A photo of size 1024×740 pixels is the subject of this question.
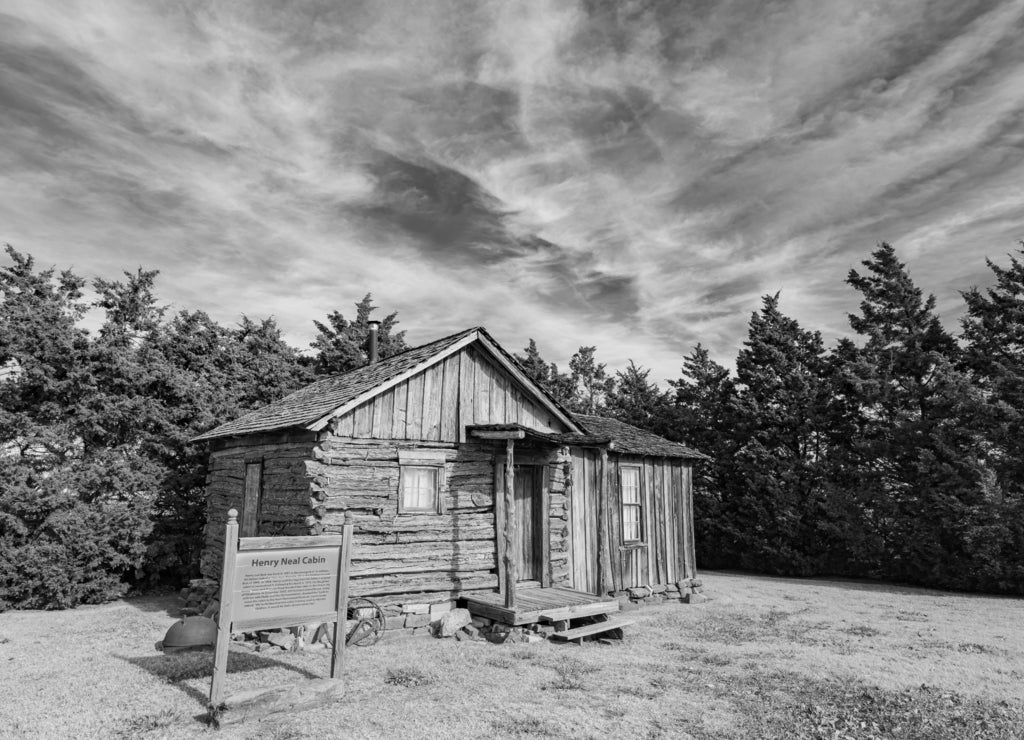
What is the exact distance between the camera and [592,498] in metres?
15.7

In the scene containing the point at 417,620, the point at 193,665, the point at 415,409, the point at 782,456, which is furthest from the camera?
the point at 782,456

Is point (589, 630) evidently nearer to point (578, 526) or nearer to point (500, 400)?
point (578, 526)

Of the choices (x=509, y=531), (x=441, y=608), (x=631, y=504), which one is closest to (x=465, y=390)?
(x=509, y=531)

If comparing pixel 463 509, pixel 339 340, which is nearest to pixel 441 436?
pixel 463 509

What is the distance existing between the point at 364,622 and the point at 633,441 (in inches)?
371

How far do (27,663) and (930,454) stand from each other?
22543 mm

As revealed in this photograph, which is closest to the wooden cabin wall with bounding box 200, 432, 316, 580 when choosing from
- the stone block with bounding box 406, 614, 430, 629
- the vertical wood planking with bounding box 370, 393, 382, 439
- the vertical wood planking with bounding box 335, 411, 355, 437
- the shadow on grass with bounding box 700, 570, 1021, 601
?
the vertical wood planking with bounding box 335, 411, 355, 437

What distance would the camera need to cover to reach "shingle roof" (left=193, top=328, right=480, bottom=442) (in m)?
11.8

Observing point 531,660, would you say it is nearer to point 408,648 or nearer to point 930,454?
point 408,648

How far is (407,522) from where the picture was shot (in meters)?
12.0

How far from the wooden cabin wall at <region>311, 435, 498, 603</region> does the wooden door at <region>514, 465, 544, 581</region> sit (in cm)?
108

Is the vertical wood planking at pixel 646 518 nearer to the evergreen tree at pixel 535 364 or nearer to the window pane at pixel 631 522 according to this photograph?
the window pane at pixel 631 522

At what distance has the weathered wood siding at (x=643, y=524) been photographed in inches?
604

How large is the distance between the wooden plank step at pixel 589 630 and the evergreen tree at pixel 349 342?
17.5m
